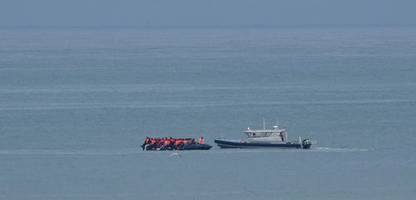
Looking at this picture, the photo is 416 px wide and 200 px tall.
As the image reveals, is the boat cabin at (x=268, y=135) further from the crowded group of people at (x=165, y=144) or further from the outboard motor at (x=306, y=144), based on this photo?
the crowded group of people at (x=165, y=144)

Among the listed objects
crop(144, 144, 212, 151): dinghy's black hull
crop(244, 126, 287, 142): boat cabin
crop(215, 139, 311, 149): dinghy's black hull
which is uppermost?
crop(244, 126, 287, 142): boat cabin

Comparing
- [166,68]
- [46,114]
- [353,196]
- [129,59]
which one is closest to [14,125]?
[46,114]

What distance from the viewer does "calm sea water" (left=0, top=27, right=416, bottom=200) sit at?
4581cm

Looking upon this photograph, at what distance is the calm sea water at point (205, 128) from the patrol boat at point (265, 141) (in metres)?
0.76

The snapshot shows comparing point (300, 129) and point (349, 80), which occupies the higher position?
point (349, 80)

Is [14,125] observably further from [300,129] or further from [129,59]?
[129,59]

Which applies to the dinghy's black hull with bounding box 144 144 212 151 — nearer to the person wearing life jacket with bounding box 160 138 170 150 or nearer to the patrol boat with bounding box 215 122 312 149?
the person wearing life jacket with bounding box 160 138 170 150

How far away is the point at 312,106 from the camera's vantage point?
245 feet

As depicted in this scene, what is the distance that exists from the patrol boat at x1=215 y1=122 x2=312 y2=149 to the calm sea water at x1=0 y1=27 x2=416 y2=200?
0.76m

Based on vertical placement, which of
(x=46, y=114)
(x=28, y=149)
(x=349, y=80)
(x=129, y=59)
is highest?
(x=129, y=59)

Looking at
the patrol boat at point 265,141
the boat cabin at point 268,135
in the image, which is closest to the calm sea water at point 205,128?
the patrol boat at point 265,141

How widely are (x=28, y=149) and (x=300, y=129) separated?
42.5 feet

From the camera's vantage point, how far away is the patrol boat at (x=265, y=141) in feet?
183

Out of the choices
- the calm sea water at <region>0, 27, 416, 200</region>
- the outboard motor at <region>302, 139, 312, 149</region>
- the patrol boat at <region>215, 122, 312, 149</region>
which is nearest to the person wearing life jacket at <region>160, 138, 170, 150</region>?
the calm sea water at <region>0, 27, 416, 200</region>
